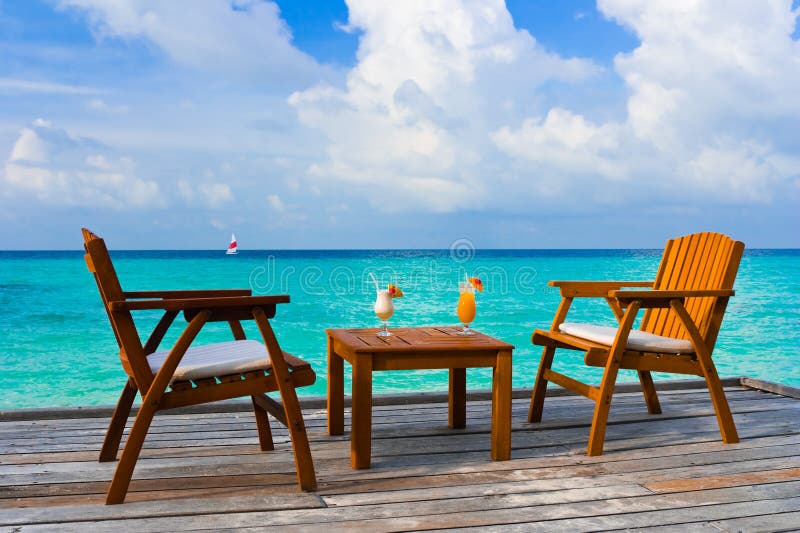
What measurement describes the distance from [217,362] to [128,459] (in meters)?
0.42

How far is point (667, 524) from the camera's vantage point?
2164 millimetres

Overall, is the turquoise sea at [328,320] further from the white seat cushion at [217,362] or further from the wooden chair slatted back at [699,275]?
the white seat cushion at [217,362]

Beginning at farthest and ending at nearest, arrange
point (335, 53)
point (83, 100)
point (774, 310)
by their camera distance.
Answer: point (83, 100), point (335, 53), point (774, 310)

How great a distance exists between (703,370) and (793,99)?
96.7 ft

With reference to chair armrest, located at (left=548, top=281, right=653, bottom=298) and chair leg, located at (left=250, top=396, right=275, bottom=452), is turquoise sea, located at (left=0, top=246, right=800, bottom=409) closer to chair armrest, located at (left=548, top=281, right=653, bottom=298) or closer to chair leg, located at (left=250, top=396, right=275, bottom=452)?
chair armrest, located at (left=548, top=281, right=653, bottom=298)

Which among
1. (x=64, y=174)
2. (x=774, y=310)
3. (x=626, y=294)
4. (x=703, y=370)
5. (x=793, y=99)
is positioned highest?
(x=793, y=99)

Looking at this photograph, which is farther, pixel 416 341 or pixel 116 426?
pixel 416 341

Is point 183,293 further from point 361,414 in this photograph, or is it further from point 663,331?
point 663,331

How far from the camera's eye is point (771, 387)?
13.8ft

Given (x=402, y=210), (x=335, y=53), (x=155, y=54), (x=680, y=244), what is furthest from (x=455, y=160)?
(x=680, y=244)

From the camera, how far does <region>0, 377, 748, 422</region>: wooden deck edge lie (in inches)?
138

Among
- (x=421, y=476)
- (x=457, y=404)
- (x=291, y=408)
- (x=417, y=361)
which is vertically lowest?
(x=421, y=476)

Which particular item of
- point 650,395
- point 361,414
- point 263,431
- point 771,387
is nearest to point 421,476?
point 361,414

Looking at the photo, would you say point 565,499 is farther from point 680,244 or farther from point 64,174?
point 64,174
